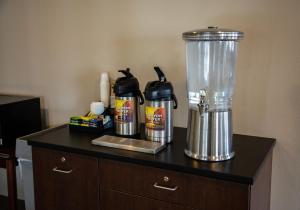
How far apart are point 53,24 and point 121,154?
121 centimetres

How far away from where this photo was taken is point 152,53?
2033 mm

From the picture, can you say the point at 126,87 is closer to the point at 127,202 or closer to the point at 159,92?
the point at 159,92

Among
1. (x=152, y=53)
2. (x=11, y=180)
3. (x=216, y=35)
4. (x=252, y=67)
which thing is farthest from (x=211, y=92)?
(x=11, y=180)

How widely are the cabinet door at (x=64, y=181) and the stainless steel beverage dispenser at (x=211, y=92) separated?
498 millimetres

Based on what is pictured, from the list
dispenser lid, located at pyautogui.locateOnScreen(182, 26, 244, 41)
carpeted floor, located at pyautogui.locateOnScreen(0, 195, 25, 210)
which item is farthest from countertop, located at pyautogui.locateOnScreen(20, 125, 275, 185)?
carpeted floor, located at pyautogui.locateOnScreen(0, 195, 25, 210)

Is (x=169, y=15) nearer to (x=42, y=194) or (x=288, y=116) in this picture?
(x=288, y=116)

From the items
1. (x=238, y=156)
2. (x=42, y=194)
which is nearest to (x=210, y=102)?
(x=238, y=156)

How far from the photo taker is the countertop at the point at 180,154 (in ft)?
4.50

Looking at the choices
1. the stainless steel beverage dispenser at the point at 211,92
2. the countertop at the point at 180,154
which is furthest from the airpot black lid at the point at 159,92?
the countertop at the point at 180,154

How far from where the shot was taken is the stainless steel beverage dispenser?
1.48 metres

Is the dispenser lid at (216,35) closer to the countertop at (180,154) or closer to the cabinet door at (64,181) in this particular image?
the countertop at (180,154)

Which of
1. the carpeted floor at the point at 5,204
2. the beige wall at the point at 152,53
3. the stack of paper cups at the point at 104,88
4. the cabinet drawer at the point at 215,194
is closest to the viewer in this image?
the cabinet drawer at the point at 215,194

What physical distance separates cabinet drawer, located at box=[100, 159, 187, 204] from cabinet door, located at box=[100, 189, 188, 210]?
0.07 ft

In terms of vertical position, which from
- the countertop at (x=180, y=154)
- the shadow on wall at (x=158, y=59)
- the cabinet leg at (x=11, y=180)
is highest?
the shadow on wall at (x=158, y=59)
